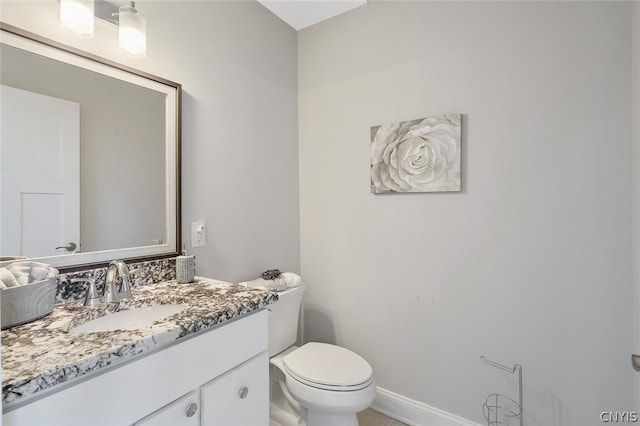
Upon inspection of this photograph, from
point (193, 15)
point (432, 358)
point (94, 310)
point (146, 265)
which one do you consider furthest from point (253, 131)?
point (432, 358)

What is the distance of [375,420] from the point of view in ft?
5.86

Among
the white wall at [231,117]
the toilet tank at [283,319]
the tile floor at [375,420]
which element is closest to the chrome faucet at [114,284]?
the white wall at [231,117]

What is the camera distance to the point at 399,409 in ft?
5.85

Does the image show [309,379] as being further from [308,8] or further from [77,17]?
[308,8]

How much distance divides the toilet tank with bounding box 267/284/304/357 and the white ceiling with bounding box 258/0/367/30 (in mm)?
Answer: 1687

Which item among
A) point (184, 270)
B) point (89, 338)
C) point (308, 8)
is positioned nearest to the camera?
point (89, 338)

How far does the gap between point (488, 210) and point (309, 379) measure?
3.86ft

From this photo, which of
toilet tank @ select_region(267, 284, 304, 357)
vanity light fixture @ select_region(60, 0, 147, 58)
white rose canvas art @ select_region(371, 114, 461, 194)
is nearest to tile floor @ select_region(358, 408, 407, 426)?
toilet tank @ select_region(267, 284, 304, 357)

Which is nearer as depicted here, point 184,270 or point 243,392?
point 243,392

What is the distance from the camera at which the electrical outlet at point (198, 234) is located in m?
1.50

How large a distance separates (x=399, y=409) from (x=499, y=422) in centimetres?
51

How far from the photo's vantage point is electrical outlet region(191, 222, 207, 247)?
150 centimetres

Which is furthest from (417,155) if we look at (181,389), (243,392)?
(181,389)

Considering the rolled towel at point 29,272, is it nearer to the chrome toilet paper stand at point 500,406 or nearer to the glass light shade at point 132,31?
the glass light shade at point 132,31
